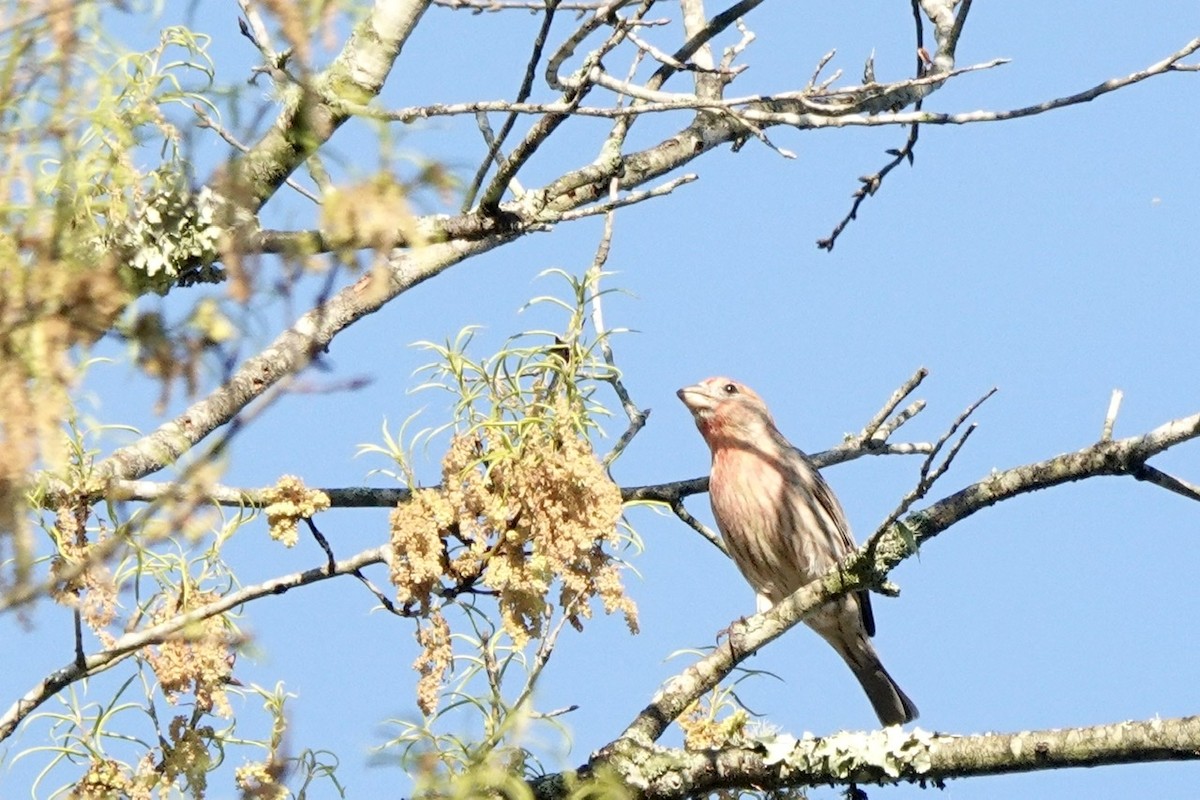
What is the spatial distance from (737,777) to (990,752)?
0.79m

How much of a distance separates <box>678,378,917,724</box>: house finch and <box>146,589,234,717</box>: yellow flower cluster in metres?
4.67

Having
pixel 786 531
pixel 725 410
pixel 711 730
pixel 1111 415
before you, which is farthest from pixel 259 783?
pixel 725 410

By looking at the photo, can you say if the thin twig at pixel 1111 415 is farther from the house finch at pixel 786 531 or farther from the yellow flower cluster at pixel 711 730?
the house finch at pixel 786 531

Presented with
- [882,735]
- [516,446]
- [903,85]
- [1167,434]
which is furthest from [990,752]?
[903,85]

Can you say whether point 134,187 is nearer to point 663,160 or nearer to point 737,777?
point 737,777

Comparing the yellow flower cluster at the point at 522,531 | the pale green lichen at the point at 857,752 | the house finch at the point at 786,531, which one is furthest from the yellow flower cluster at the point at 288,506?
the house finch at the point at 786,531

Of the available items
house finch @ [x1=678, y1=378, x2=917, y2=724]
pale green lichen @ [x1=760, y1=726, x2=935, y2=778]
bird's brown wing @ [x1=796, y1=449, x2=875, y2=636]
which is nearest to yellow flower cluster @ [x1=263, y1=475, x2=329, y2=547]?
pale green lichen @ [x1=760, y1=726, x2=935, y2=778]

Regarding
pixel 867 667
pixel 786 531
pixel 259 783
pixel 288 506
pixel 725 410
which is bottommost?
pixel 259 783

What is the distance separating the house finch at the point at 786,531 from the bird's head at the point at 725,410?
0.01 metres

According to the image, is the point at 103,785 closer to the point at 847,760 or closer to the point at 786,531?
the point at 847,760

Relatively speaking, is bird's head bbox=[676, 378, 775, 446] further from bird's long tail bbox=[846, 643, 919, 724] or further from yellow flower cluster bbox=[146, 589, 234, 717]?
yellow flower cluster bbox=[146, 589, 234, 717]

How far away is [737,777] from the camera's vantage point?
4910 millimetres

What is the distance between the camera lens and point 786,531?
28.3 feet

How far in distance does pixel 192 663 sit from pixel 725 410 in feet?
18.1
